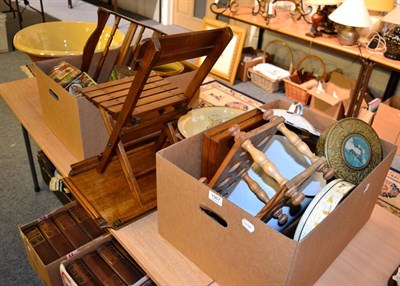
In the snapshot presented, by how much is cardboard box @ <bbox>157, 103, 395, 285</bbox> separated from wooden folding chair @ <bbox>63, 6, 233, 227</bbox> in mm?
200

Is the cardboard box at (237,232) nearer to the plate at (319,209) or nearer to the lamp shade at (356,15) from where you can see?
the plate at (319,209)

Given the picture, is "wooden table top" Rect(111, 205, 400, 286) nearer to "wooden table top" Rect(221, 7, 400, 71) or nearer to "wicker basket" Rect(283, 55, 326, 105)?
"wooden table top" Rect(221, 7, 400, 71)

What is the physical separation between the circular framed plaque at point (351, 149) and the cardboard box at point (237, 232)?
0.12 ft

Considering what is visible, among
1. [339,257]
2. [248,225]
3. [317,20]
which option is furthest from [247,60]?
[248,225]

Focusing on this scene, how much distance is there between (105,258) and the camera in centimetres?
126

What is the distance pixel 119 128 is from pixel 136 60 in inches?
8.3

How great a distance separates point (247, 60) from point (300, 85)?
66 cm

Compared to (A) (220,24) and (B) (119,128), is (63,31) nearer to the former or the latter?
(B) (119,128)

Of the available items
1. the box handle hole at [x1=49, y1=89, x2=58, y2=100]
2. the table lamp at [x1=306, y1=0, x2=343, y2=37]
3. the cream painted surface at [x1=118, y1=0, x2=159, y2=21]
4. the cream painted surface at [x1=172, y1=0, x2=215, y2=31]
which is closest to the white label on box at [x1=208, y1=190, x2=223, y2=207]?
the box handle hole at [x1=49, y1=89, x2=58, y2=100]

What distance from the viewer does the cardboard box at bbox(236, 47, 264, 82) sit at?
3.47 m

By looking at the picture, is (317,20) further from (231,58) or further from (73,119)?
(73,119)

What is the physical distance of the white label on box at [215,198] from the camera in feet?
2.34

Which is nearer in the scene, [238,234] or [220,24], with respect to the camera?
[238,234]

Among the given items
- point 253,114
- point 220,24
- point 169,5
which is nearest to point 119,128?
point 253,114
